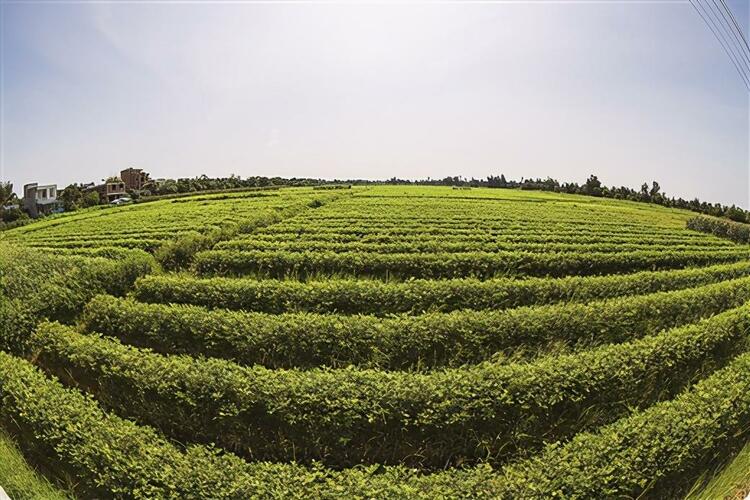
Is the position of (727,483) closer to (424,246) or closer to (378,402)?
(378,402)

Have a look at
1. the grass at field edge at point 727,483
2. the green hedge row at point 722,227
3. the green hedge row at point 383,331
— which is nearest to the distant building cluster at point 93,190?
the green hedge row at point 383,331

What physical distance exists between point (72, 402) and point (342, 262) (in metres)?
5.60

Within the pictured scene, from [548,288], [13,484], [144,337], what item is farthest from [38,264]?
[548,288]

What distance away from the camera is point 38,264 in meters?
5.29

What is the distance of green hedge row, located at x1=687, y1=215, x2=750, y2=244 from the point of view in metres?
5.35

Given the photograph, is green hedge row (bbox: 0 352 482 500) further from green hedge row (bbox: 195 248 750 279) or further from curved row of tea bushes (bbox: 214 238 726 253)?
curved row of tea bushes (bbox: 214 238 726 253)

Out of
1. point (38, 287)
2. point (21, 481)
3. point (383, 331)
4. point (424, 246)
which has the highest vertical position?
point (424, 246)

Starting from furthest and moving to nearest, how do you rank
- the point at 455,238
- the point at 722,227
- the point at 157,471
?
the point at 455,238 < the point at 722,227 < the point at 157,471

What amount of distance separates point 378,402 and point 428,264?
18.2 ft

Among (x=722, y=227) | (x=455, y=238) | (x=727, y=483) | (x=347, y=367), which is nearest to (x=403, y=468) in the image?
(x=347, y=367)

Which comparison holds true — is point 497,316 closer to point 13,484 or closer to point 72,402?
point 72,402

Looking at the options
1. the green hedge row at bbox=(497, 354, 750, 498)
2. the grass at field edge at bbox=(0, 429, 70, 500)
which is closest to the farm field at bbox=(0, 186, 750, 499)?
the green hedge row at bbox=(497, 354, 750, 498)

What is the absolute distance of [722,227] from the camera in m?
5.67

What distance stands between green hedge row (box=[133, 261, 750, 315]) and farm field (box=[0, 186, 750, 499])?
39 mm
